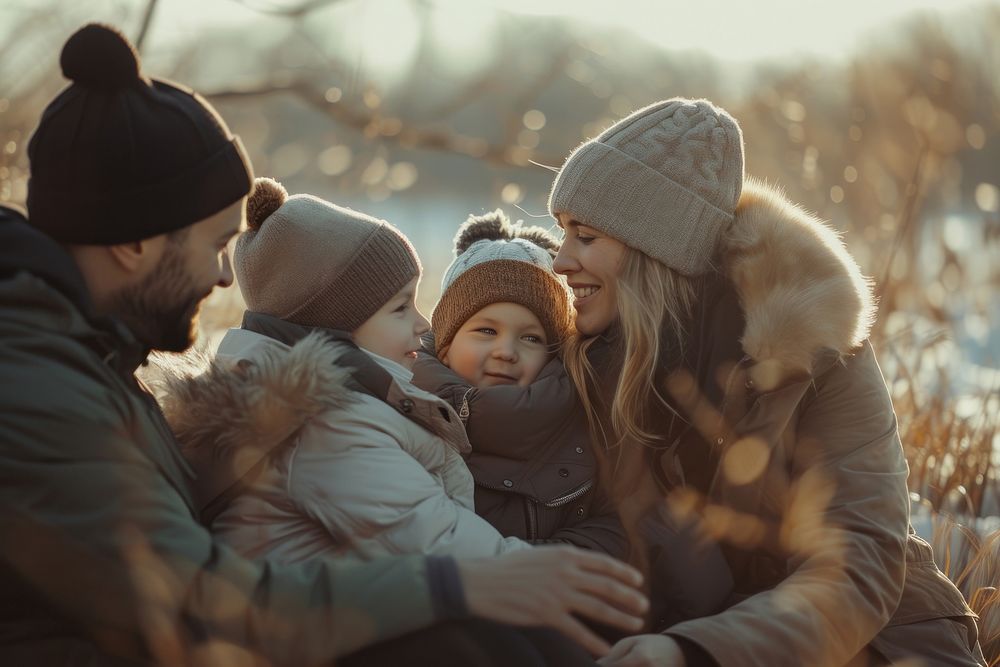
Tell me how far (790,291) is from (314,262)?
43.6 inches

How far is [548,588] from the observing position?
5.94 ft

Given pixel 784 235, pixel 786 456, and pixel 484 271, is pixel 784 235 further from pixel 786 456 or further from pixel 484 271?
pixel 484 271

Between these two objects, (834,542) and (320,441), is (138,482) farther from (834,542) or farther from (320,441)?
(834,542)

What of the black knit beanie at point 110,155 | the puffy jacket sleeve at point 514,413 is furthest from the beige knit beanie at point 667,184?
the black knit beanie at point 110,155

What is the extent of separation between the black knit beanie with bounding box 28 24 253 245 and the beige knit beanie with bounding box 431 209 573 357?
1.05 m

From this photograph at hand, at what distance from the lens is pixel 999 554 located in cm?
338

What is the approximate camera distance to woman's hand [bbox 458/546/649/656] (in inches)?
70.9

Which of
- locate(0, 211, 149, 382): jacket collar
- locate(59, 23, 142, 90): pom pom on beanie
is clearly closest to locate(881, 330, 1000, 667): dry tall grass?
locate(0, 211, 149, 382): jacket collar

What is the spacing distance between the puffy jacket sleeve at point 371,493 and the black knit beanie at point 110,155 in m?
0.51

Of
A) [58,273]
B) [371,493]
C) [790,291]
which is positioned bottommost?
→ [371,493]

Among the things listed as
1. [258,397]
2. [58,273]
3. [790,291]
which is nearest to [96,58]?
[58,273]

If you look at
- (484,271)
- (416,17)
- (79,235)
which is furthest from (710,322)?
(416,17)

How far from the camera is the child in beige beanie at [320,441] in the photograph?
2117 millimetres

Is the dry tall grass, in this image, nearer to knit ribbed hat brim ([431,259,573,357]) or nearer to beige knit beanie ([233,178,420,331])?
knit ribbed hat brim ([431,259,573,357])
